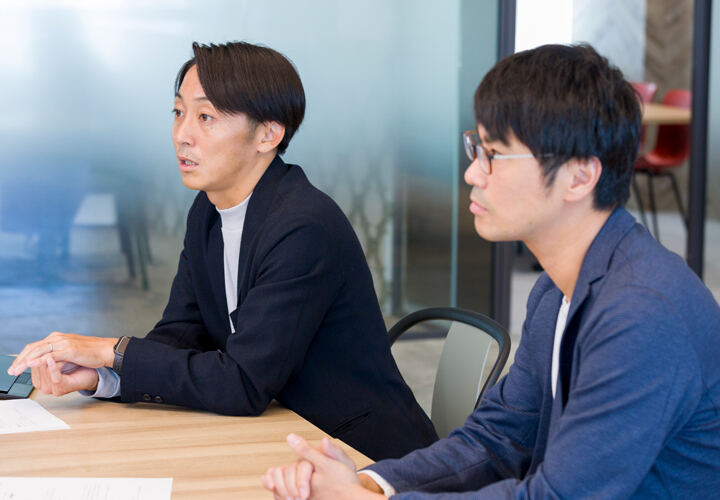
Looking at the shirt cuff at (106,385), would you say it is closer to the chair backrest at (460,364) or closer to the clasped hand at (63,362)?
the clasped hand at (63,362)

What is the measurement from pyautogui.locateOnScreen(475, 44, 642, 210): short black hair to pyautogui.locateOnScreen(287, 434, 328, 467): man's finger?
45 centimetres

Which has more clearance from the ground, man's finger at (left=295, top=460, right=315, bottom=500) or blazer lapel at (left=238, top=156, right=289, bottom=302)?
blazer lapel at (left=238, top=156, right=289, bottom=302)

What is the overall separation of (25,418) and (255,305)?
0.42 m

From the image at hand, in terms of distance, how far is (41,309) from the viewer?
3523 mm

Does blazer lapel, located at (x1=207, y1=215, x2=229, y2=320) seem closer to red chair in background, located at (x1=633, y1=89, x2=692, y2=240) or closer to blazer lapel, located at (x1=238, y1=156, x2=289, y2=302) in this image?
blazer lapel, located at (x1=238, y1=156, x2=289, y2=302)

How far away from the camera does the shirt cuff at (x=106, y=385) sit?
1.51 metres

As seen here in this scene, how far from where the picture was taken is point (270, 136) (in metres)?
1.78

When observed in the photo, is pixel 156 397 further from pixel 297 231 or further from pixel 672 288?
pixel 672 288

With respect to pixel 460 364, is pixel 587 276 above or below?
above

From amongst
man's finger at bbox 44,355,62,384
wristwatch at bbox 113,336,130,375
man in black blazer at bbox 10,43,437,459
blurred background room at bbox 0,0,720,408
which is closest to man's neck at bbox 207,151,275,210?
man in black blazer at bbox 10,43,437,459

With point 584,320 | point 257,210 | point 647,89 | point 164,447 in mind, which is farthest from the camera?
point 647,89

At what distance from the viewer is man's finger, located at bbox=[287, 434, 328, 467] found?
1.11 m

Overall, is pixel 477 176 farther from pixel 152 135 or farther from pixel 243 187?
pixel 152 135

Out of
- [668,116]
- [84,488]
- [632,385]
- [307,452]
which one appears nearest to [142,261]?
[84,488]
